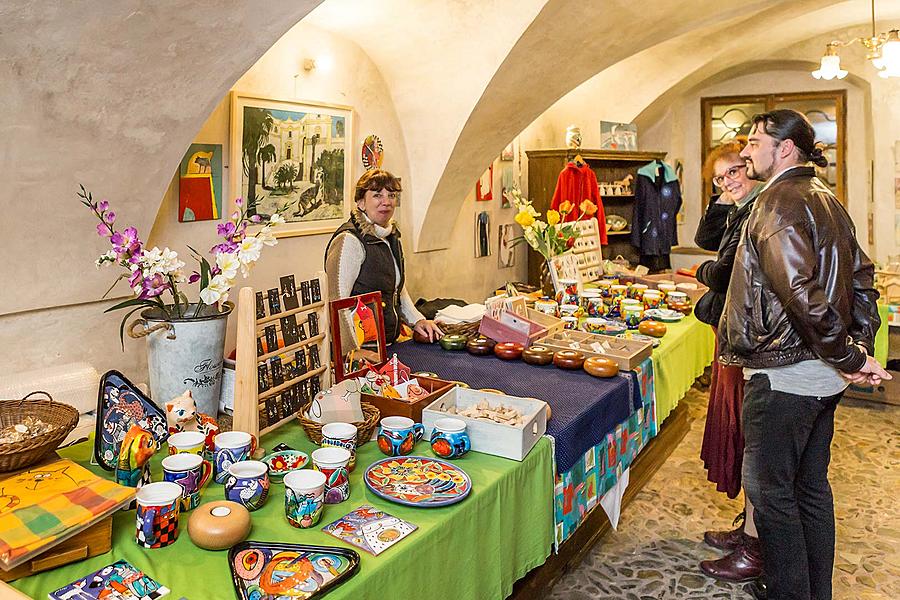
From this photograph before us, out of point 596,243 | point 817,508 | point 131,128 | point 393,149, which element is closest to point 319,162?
point 393,149

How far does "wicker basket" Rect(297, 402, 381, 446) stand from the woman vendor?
93 centimetres

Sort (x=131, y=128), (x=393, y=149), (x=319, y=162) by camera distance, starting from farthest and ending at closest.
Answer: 1. (x=393, y=149)
2. (x=319, y=162)
3. (x=131, y=128)

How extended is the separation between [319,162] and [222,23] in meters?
1.73

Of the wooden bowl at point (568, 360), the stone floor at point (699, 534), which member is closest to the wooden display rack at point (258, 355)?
the wooden bowl at point (568, 360)

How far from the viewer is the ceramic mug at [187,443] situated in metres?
1.80

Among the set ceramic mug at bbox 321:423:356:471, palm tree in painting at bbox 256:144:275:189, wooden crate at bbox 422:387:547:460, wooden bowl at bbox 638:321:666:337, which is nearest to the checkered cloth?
ceramic mug at bbox 321:423:356:471

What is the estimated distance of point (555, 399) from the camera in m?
2.66

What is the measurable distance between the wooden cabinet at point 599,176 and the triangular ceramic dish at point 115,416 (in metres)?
4.58

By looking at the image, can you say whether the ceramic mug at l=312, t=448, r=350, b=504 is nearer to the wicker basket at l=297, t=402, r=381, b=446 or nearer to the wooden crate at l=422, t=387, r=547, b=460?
the wicker basket at l=297, t=402, r=381, b=446

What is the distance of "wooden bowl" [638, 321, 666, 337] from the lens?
3.66 meters

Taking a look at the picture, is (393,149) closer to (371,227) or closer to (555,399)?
(371,227)

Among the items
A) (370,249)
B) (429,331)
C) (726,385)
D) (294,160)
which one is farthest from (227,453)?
(294,160)

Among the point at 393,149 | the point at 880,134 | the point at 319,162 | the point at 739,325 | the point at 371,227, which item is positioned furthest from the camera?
the point at 880,134

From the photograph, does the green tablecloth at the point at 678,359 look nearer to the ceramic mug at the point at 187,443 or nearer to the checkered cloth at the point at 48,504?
the ceramic mug at the point at 187,443
